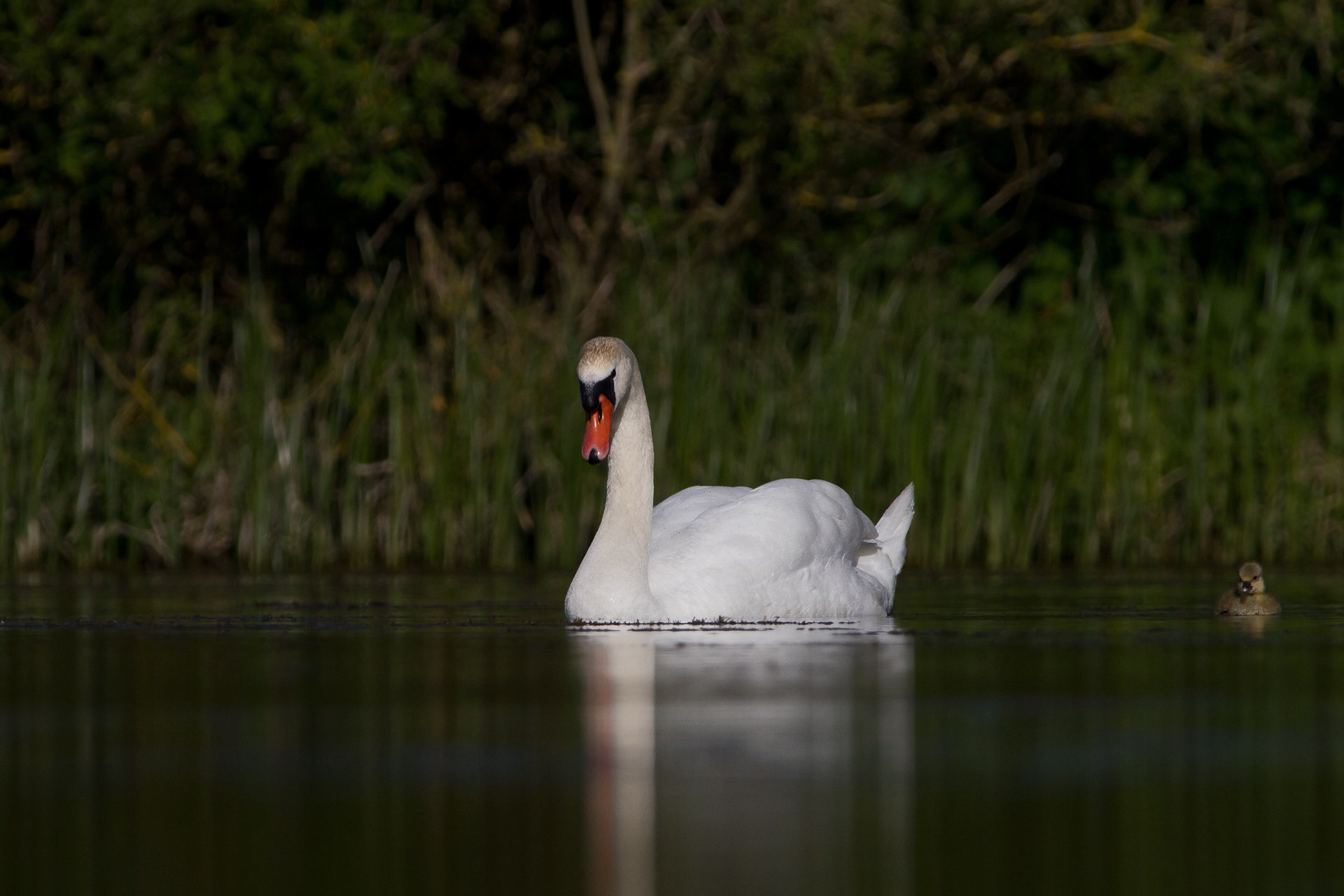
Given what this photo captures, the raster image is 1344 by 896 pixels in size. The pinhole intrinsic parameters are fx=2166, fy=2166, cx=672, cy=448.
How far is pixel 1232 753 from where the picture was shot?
4.84 metres

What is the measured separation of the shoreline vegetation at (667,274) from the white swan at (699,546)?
2763mm

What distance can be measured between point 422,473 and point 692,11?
12.1ft

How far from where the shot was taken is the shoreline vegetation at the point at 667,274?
12.4 metres

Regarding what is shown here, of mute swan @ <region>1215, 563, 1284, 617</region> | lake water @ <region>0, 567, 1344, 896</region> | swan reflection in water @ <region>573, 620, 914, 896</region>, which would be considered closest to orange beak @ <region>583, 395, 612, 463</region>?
lake water @ <region>0, 567, 1344, 896</region>

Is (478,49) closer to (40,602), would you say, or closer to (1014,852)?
(40,602)

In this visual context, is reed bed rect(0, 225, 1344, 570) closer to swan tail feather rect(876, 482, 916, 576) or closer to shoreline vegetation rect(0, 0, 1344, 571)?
shoreline vegetation rect(0, 0, 1344, 571)

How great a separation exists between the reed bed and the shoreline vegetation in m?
0.03

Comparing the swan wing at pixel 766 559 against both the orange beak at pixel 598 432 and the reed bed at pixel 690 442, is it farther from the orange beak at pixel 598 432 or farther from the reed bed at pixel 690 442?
the reed bed at pixel 690 442

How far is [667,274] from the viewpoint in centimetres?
1401

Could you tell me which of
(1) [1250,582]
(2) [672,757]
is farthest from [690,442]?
(2) [672,757]

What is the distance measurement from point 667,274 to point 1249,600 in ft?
20.1

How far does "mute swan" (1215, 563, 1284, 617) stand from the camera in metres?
8.61

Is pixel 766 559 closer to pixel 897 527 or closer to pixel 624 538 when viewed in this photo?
pixel 624 538

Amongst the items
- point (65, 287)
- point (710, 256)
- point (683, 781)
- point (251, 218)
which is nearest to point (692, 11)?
point (710, 256)
